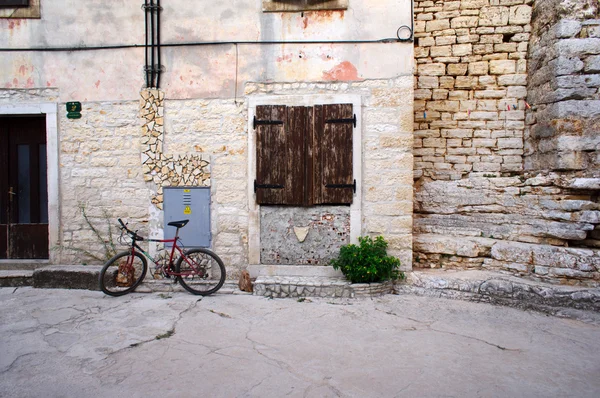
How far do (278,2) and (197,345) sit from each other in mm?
4455

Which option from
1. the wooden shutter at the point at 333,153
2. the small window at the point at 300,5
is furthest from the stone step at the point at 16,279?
the small window at the point at 300,5

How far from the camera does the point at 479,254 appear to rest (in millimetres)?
5797

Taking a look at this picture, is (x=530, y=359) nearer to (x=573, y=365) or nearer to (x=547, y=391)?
(x=573, y=365)

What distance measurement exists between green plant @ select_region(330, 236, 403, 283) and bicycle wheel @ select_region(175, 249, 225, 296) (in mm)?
1539

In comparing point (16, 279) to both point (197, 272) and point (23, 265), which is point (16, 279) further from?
point (197, 272)

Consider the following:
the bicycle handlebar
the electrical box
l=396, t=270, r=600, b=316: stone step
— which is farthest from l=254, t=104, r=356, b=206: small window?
the bicycle handlebar

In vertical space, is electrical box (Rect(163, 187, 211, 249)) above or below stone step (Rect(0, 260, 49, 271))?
above

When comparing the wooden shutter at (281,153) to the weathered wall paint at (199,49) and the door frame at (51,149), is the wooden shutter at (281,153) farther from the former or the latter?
the door frame at (51,149)

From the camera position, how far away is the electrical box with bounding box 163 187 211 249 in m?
5.84

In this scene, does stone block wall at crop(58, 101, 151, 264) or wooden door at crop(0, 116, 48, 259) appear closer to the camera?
stone block wall at crop(58, 101, 151, 264)

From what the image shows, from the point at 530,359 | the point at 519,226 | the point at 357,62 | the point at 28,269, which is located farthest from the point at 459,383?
the point at 28,269

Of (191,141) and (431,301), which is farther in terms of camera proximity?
Result: (191,141)

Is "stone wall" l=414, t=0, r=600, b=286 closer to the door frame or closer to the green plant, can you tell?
the green plant

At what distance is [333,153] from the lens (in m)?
5.61
